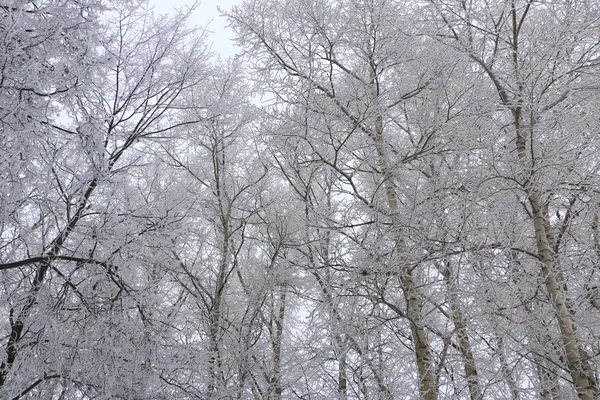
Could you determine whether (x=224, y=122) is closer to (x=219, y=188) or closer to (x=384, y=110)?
(x=219, y=188)

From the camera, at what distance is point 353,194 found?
4457 mm

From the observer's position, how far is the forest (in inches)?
137

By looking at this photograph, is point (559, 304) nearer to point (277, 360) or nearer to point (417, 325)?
point (417, 325)

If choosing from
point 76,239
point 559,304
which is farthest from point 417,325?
point 76,239

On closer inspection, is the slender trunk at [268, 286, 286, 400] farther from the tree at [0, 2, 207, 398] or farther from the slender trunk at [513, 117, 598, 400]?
the slender trunk at [513, 117, 598, 400]

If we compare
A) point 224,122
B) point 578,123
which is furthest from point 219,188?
point 578,123

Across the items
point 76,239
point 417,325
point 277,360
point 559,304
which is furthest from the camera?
point 277,360

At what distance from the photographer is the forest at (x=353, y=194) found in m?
3.49

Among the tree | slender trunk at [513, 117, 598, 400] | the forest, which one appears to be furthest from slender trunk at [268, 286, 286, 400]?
slender trunk at [513, 117, 598, 400]

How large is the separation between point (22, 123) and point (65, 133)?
50 cm

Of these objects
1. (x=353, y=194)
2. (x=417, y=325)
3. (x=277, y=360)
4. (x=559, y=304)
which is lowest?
(x=559, y=304)

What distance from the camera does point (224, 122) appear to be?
6879 mm

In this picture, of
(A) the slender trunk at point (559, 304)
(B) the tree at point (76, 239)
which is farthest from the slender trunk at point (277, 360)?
(A) the slender trunk at point (559, 304)

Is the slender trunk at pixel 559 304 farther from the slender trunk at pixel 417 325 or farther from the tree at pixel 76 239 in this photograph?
the tree at pixel 76 239
